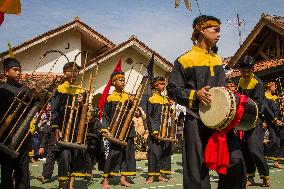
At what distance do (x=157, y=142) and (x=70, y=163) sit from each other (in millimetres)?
2391

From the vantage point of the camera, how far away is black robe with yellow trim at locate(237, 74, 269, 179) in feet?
22.8

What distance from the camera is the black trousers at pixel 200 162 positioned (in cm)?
365

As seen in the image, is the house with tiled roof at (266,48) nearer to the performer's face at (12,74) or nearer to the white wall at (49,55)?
the white wall at (49,55)

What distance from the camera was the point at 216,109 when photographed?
3.61 metres

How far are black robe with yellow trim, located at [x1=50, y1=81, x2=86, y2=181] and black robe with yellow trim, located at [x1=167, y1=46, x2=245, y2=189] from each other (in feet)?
10.1

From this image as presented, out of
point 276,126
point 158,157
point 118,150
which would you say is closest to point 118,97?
point 118,150

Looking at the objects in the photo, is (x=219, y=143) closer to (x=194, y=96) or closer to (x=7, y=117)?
(x=194, y=96)

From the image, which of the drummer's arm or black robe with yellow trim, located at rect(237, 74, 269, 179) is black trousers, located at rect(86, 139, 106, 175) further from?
the drummer's arm

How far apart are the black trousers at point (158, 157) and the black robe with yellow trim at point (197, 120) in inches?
177

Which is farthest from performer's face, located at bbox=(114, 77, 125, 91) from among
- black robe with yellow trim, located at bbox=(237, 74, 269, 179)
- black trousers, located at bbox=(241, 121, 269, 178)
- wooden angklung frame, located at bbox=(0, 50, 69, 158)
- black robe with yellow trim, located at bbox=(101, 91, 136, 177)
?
wooden angklung frame, located at bbox=(0, 50, 69, 158)

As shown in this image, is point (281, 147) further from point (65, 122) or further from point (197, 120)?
point (197, 120)

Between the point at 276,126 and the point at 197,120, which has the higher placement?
the point at 276,126

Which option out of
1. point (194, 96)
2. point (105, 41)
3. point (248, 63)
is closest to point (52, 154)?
point (248, 63)

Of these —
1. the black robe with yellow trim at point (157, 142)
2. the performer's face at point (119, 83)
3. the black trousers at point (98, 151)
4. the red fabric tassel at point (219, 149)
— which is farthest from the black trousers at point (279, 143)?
the red fabric tassel at point (219, 149)
